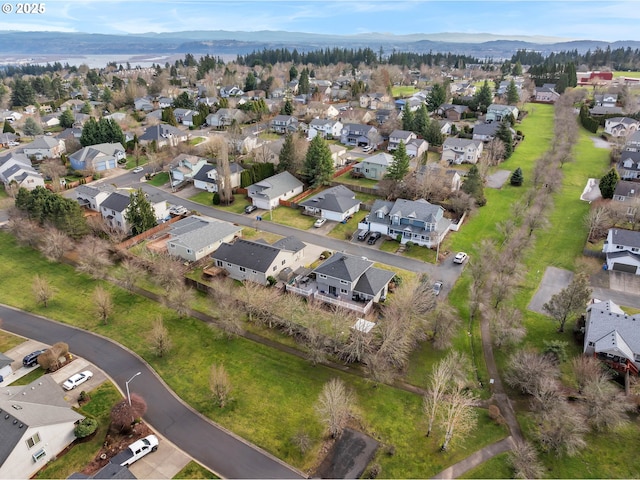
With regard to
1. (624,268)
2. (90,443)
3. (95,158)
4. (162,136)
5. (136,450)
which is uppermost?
(162,136)

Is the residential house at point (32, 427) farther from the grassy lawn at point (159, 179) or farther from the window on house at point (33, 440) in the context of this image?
the grassy lawn at point (159, 179)

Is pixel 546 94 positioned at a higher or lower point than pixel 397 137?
higher

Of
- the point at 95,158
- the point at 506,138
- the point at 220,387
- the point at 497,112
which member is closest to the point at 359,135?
the point at 506,138

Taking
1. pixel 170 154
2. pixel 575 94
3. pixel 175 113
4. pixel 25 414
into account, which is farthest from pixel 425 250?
pixel 575 94

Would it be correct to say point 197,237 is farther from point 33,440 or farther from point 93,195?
point 33,440

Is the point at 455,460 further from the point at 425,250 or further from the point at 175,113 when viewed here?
the point at 175,113

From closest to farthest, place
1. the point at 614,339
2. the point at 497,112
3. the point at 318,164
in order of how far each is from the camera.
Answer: the point at 614,339
the point at 318,164
the point at 497,112

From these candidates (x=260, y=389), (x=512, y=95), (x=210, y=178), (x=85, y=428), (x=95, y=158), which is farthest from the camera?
(x=512, y=95)

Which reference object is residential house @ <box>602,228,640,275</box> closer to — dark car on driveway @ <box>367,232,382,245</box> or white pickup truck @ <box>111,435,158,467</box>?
dark car on driveway @ <box>367,232,382,245</box>
